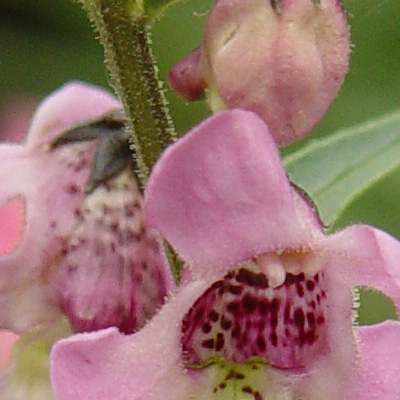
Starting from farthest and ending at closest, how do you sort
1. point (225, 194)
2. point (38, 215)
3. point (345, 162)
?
point (345, 162)
point (38, 215)
point (225, 194)

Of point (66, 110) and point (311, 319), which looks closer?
point (311, 319)

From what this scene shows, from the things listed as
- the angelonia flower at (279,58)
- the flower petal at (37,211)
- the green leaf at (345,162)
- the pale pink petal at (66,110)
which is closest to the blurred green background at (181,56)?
the green leaf at (345,162)

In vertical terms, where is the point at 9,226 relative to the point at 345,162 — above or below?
above

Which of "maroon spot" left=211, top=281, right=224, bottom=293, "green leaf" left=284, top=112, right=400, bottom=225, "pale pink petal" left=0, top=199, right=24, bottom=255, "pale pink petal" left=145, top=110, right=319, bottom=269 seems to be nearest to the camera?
"pale pink petal" left=145, top=110, right=319, bottom=269

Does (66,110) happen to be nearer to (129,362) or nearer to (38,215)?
(38,215)

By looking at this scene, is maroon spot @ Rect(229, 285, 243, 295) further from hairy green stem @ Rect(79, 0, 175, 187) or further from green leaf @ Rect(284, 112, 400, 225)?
green leaf @ Rect(284, 112, 400, 225)

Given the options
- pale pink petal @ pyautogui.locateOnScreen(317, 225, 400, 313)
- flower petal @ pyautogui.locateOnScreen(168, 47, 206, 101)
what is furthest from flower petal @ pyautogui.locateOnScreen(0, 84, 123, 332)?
pale pink petal @ pyautogui.locateOnScreen(317, 225, 400, 313)

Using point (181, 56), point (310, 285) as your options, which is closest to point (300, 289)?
point (310, 285)

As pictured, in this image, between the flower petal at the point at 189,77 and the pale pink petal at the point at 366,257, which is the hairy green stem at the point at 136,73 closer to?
the flower petal at the point at 189,77
